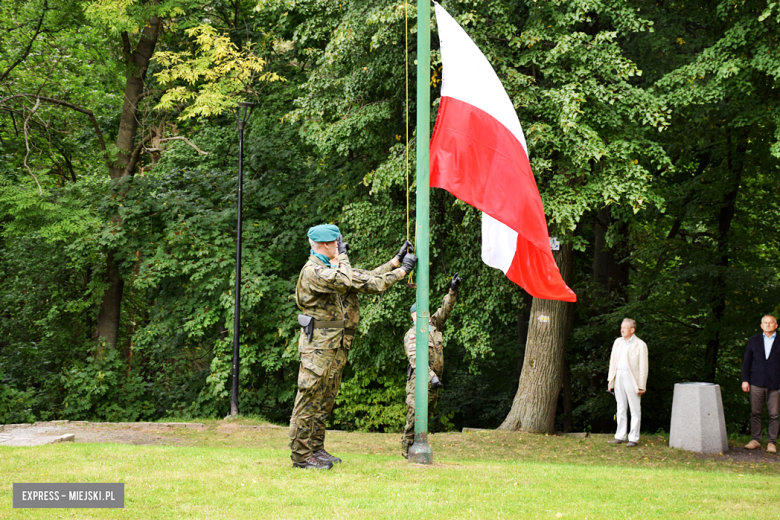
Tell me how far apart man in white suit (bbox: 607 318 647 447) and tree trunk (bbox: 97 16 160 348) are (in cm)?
1348

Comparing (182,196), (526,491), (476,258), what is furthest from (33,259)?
(526,491)

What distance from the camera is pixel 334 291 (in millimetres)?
6578

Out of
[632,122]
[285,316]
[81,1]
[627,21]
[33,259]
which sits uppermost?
[81,1]

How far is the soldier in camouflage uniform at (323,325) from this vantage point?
6.45 metres

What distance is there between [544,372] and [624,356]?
6.32 feet

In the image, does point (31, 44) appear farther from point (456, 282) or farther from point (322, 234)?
point (456, 282)

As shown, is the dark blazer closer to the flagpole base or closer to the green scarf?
the flagpole base

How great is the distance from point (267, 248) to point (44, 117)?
24.0ft

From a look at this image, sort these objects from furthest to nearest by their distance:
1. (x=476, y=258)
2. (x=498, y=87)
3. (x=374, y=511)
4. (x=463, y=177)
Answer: (x=476, y=258) → (x=498, y=87) → (x=463, y=177) → (x=374, y=511)

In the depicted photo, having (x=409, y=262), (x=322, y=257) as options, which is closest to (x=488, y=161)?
(x=409, y=262)

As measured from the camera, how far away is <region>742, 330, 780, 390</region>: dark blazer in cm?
1064

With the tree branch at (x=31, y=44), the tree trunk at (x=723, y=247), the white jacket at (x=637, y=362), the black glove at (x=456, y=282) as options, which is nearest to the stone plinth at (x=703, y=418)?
the white jacket at (x=637, y=362)

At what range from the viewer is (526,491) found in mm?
5758

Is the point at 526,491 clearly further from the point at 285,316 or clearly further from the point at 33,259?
the point at 33,259
